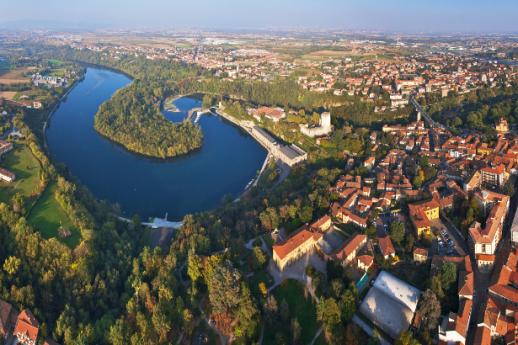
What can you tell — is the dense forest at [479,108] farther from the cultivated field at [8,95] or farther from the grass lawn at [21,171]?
the cultivated field at [8,95]

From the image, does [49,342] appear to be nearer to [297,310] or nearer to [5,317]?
[5,317]

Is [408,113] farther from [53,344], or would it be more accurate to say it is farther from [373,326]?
[53,344]

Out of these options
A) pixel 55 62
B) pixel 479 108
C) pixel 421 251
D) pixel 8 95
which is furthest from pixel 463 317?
pixel 55 62

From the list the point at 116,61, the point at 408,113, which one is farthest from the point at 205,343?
the point at 116,61

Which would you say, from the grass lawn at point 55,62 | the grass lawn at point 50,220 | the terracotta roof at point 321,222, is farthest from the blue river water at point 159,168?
the grass lawn at point 55,62

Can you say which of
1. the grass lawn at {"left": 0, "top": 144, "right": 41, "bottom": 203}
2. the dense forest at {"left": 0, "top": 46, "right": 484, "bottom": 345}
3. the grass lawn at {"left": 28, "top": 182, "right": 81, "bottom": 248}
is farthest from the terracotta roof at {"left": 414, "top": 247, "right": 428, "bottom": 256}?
the grass lawn at {"left": 0, "top": 144, "right": 41, "bottom": 203}

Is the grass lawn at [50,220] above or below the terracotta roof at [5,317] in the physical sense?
above

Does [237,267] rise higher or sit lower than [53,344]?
higher

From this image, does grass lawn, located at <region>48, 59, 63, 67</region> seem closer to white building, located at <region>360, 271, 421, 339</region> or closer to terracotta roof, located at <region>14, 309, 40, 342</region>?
terracotta roof, located at <region>14, 309, 40, 342</region>
